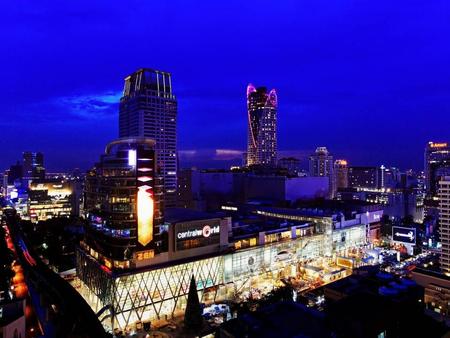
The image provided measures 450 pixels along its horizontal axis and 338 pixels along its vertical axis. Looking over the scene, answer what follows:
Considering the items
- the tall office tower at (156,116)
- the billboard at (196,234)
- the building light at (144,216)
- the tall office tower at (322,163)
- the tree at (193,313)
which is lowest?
the tree at (193,313)

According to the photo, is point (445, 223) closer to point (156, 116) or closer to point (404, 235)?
point (404, 235)

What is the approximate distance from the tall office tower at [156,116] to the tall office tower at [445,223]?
5640 cm

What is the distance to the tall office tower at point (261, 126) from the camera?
140 metres

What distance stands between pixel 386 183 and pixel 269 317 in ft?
452

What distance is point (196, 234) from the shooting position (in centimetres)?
3316

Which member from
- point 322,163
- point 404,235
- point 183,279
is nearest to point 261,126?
point 322,163

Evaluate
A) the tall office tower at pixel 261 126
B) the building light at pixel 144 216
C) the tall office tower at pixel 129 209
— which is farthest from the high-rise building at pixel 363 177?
the building light at pixel 144 216

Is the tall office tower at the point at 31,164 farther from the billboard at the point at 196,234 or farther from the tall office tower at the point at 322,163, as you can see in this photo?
the billboard at the point at 196,234

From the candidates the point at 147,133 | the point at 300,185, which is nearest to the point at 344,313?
the point at 300,185

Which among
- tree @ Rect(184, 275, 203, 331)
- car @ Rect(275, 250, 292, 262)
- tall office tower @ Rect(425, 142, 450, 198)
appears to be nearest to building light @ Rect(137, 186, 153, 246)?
tree @ Rect(184, 275, 203, 331)

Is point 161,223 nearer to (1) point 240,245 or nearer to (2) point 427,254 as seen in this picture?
Result: (1) point 240,245

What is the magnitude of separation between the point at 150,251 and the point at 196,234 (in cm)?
507

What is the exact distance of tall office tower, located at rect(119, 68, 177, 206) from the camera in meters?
83.5

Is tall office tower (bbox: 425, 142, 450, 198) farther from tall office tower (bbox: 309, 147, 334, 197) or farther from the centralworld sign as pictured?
the centralworld sign
